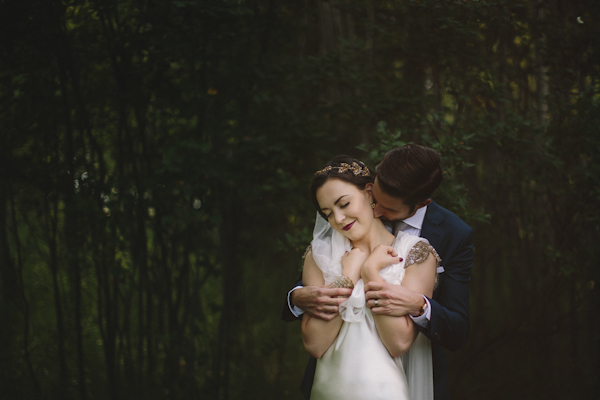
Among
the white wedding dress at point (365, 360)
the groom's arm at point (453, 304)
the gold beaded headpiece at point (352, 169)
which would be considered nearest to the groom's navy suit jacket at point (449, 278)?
the groom's arm at point (453, 304)

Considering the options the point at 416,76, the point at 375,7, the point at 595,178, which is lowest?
the point at 595,178

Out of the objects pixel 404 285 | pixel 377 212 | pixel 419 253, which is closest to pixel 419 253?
pixel 419 253

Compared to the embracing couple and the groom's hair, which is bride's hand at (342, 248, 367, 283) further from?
the groom's hair

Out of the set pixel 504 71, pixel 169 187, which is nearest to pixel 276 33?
pixel 169 187

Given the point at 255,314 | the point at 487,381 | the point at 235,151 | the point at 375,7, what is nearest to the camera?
the point at 235,151

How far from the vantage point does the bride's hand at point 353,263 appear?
172 cm

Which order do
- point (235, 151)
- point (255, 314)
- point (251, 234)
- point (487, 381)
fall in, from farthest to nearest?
point (251, 234) < point (255, 314) < point (487, 381) < point (235, 151)

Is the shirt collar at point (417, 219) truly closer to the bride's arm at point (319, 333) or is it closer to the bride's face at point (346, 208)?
the bride's face at point (346, 208)

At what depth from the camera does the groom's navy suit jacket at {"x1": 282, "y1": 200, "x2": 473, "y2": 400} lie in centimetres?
172

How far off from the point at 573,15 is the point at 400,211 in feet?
9.14

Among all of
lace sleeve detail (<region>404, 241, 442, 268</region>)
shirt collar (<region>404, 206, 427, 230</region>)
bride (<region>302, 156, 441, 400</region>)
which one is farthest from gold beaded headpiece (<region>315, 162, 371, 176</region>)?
lace sleeve detail (<region>404, 241, 442, 268</region>)

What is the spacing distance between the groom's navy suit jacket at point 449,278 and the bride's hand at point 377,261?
0.64 feet

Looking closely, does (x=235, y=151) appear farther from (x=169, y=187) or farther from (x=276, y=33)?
(x=276, y=33)

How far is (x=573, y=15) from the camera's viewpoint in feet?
11.2
